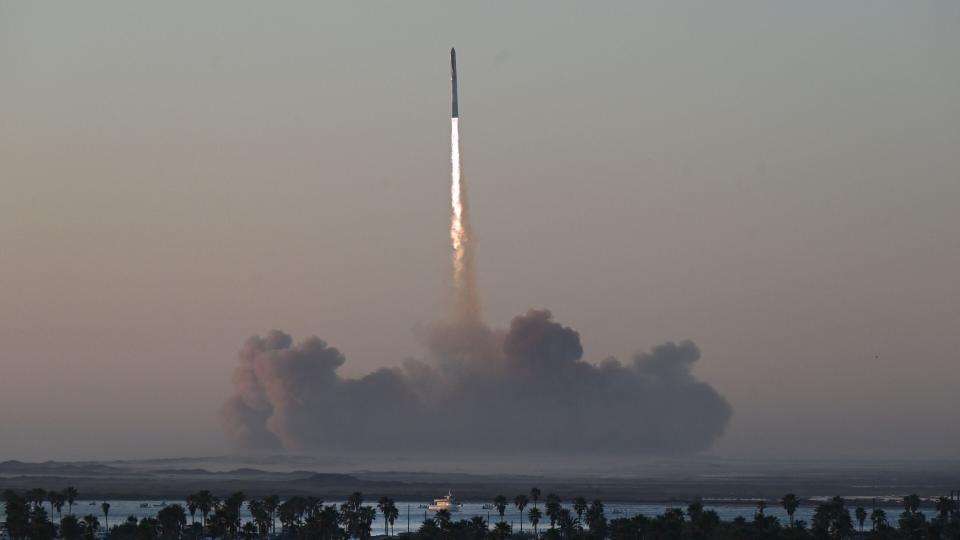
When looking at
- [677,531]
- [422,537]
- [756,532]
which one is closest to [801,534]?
[756,532]

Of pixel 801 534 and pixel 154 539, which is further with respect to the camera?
pixel 154 539

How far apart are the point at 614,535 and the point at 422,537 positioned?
22.4 m

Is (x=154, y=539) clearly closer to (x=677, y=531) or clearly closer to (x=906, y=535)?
(x=677, y=531)

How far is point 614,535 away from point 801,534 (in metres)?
23.9

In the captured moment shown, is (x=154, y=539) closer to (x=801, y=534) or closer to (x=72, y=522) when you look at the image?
(x=72, y=522)

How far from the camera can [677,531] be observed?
199750 millimetres

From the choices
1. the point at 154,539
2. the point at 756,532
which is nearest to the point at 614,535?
the point at 756,532

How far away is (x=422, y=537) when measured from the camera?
653 feet

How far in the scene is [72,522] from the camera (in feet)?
644

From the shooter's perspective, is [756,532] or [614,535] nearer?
[756,532]

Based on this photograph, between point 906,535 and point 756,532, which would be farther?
point 906,535

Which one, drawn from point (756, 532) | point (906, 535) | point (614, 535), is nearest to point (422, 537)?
point (614, 535)

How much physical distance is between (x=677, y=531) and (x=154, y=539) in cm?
6080

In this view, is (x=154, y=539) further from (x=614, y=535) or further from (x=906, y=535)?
(x=906, y=535)
